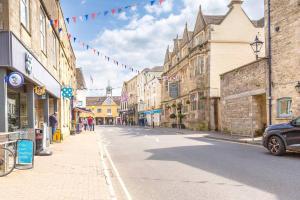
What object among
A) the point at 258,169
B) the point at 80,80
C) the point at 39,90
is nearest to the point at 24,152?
the point at 39,90

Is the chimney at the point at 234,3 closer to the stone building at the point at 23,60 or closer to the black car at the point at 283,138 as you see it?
the stone building at the point at 23,60

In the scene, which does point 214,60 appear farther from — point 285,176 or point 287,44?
point 285,176

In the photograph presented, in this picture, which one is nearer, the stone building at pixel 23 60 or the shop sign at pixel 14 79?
the stone building at pixel 23 60

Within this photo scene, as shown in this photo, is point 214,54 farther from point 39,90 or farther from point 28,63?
point 28,63

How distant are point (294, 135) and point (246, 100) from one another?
472 inches

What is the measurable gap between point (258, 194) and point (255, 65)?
17.4 metres

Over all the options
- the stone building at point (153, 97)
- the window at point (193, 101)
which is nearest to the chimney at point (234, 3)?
the window at point (193, 101)

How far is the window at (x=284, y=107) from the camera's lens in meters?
19.4

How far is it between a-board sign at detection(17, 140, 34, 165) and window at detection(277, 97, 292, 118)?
14324 mm

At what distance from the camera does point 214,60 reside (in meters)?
35.0

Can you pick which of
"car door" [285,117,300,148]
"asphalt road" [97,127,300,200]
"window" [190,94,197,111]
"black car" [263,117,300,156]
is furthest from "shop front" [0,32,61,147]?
"window" [190,94,197,111]

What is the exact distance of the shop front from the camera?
9844 millimetres

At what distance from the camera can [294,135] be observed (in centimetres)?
1257

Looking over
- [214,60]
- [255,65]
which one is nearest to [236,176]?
[255,65]
